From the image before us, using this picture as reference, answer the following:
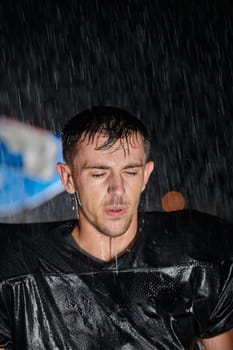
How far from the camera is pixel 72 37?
3021mm

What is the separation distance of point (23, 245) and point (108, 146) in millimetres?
361

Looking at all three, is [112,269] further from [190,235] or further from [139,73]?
A: [139,73]

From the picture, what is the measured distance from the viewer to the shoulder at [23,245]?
156 centimetres

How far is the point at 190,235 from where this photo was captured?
1.65 metres

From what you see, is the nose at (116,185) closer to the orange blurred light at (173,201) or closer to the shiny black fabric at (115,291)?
the shiny black fabric at (115,291)

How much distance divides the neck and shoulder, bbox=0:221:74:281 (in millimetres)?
75

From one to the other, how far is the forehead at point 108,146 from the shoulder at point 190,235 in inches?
8.6

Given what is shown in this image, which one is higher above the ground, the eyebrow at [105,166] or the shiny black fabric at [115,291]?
the eyebrow at [105,166]

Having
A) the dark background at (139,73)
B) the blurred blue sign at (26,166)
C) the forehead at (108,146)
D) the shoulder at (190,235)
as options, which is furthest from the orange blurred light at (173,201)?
the forehead at (108,146)

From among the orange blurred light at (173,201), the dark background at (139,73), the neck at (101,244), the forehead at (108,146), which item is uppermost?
the dark background at (139,73)

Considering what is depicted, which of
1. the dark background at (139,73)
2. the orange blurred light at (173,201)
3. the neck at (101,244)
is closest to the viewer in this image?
the neck at (101,244)

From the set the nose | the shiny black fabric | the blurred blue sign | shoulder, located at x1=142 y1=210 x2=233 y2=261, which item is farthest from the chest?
the blurred blue sign

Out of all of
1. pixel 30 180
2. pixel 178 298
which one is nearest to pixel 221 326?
pixel 178 298

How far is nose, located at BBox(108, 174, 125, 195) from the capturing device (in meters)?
1.55
